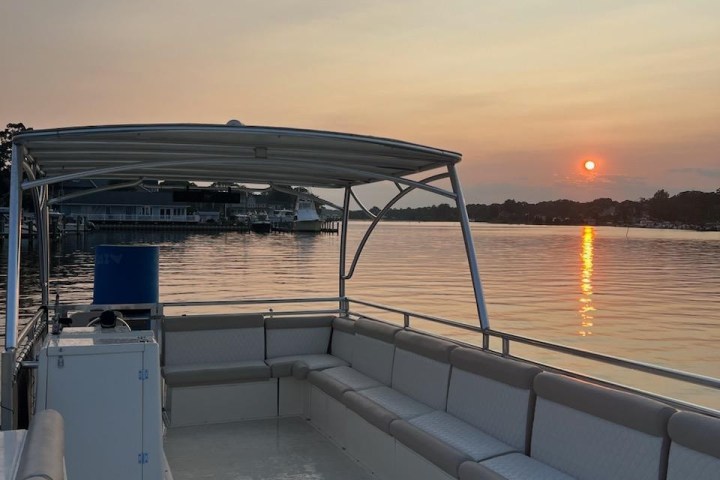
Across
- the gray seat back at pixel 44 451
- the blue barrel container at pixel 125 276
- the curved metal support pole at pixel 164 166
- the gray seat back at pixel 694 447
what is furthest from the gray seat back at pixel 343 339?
the gray seat back at pixel 44 451

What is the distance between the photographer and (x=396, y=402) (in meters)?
5.15

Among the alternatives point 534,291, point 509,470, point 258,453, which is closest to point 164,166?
point 258,453

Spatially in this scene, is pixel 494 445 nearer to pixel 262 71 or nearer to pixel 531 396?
pixel 531 396

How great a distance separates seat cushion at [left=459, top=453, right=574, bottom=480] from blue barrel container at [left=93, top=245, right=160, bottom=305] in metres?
3.56

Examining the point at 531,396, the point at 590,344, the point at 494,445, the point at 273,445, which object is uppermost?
the point at 531,396

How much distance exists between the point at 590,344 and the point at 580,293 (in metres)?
12.0

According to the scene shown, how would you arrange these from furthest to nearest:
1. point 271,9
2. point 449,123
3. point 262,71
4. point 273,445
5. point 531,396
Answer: point 449,123, point 262,71, point 271,9, point 273,445, point 531,396

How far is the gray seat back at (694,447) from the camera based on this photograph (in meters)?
2.82

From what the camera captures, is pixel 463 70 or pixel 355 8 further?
pixel 463 70

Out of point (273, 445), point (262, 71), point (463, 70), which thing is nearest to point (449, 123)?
point (463, 70)

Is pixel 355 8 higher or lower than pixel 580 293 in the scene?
higher

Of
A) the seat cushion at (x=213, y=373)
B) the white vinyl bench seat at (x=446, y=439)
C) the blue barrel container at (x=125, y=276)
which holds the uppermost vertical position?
the blue barrel container at (x=125, y=276)

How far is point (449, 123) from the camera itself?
1706 cm

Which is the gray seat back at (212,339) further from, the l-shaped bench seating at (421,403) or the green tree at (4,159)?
the green tree at (4,159)
